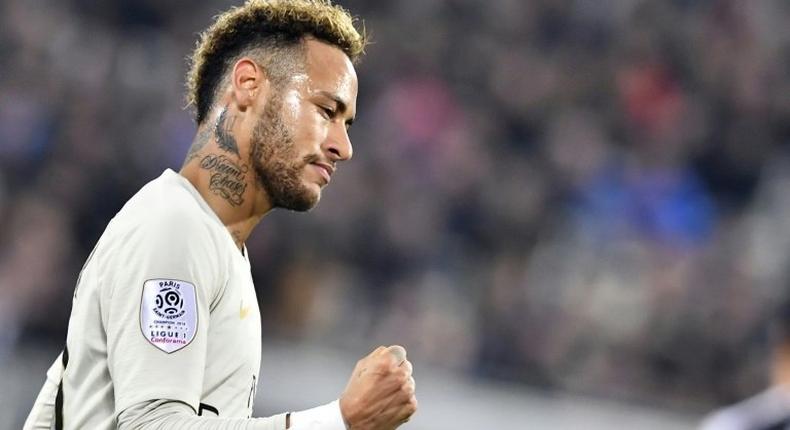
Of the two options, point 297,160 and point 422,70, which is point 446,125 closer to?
point 422,70

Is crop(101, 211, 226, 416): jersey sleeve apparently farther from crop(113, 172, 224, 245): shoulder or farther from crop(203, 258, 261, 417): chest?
crop(203, 258, 261, 417): chest

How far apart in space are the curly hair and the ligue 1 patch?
0.72 m

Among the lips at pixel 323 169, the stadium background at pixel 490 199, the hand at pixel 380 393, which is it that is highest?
the stadium background at pixel 490 199

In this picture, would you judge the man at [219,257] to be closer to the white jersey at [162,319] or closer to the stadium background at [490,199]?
the white jersey at [162,319]

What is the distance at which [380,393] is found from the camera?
8.89 feet

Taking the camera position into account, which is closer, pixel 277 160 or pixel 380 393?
pixel 380 393

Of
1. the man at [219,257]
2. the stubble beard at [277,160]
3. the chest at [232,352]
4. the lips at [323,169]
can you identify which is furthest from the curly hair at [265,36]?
the chest at [232,352]

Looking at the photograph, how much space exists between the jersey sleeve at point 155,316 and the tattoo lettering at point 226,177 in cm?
38

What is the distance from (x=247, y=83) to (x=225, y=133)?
0.14 metres

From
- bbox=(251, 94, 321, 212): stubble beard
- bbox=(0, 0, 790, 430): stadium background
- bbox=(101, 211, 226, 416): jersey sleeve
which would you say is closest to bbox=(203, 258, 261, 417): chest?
bbox=(101, 211, 226, 416): jersey sleeve

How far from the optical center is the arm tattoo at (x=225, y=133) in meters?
3.26

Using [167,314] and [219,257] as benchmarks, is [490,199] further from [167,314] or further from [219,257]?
[167,314]

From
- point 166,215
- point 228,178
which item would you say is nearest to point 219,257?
point 166,215

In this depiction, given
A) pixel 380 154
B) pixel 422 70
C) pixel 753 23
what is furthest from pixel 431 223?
pixel 753 23
